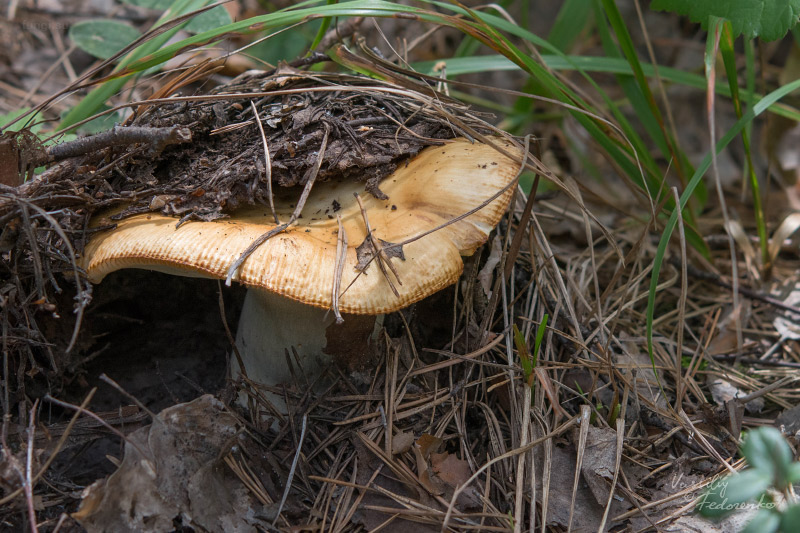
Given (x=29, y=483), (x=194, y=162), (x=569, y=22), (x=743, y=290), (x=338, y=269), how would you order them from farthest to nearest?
(x=569, y=22)
(x=743, y=290)
(x=194, y=162)
(x=338, y=269)
(x=29, y=483)

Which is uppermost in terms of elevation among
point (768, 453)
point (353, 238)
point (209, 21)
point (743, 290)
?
point (209, 21)

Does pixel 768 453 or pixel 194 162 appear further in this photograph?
pixel 194 162

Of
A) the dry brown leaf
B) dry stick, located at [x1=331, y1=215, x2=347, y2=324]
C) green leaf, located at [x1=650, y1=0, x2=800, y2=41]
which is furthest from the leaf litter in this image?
green leaf, located at [x1=650, y1=0, x2=800, y2=41]

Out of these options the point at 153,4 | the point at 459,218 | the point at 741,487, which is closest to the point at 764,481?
the point at 741,487

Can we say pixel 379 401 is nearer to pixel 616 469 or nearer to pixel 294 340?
pixel 294 340

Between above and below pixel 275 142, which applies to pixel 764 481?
below

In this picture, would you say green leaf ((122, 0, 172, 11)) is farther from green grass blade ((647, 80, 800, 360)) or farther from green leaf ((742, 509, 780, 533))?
green leaf ((742, 509, 780, 533))
